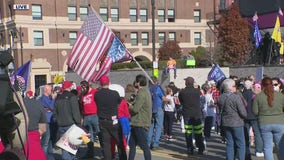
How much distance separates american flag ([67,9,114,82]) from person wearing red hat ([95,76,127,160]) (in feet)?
9.66

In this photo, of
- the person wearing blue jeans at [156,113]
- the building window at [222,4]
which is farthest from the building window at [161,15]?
the person wearing blue jeans at [156,113]

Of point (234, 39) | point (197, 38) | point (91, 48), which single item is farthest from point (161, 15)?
point (91, 48)

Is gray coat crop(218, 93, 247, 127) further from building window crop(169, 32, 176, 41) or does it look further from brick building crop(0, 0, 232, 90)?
building window crop(169, 32, 176, 41)

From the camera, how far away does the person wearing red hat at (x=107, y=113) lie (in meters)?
8.53

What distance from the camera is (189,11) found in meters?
54.0

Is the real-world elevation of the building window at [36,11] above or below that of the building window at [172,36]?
above

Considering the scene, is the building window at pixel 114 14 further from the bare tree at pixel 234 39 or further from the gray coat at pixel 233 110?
the gray coat at pixel 233 110

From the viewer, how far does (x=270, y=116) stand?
768 centimetres

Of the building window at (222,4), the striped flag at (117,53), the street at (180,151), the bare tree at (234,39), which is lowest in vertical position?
the street at (180,151)

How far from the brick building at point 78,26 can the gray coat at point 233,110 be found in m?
36.4

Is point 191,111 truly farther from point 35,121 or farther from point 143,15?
point 143,15

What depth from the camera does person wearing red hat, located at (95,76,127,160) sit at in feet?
28.0

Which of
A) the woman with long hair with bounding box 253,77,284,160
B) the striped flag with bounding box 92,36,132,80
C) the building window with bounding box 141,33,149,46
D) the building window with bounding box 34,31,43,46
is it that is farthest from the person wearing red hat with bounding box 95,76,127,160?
the building window with bounding box 141,33,149,46

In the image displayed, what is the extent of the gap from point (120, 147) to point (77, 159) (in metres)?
1.97
